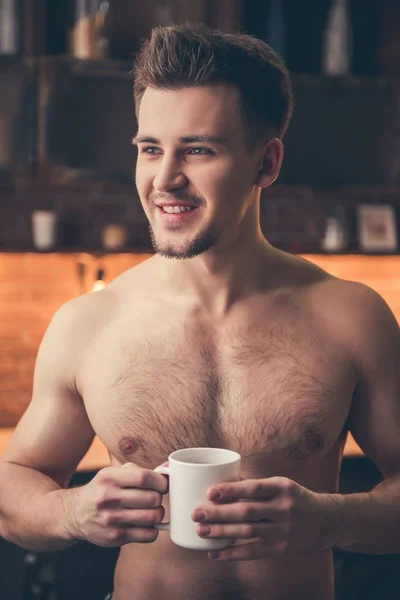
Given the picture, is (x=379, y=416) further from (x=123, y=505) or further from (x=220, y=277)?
(x=123, y=505)

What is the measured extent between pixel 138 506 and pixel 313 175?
246 cm

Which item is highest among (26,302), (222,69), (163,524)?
(222,69)

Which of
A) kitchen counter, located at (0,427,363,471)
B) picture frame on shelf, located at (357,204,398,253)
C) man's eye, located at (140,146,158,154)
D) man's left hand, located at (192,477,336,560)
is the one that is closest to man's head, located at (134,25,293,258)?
man's eye, located at (140,146,158,154)

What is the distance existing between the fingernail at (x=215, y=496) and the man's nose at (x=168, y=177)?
1.72ft

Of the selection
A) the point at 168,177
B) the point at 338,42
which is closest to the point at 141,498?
the point at 168,177

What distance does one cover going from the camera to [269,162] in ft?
4.75

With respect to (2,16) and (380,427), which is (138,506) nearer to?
(380,427)

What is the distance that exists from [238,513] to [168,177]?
563 millimetres

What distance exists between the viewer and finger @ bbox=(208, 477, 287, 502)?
1002 millimetres

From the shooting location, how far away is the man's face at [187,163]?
1280 mm

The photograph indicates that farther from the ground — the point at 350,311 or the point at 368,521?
the point at 350,311

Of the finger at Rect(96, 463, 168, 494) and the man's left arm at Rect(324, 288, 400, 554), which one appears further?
the man's left arm at Rect(324, 288, 400, 554)

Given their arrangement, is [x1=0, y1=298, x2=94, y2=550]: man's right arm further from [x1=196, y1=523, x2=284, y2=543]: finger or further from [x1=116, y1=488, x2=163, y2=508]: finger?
[x1=196, y1=523, x2=284, y2=543]: finger

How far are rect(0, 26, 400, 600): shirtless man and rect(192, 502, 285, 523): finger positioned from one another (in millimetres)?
140
